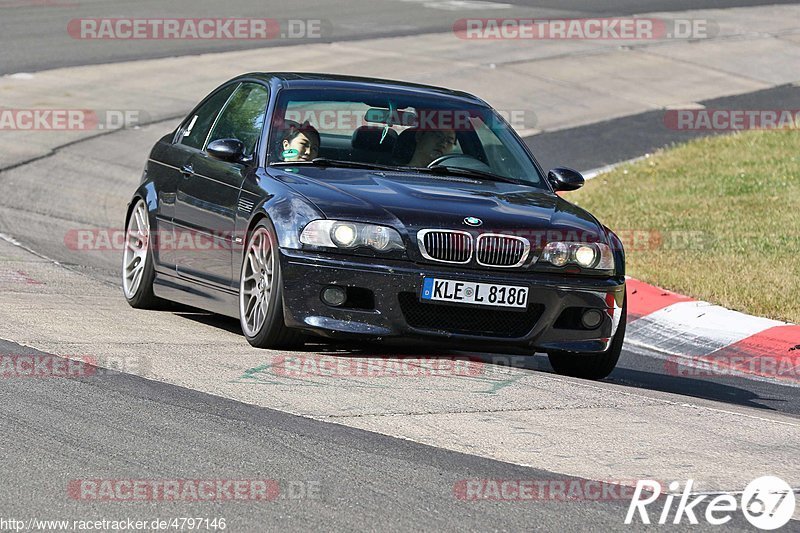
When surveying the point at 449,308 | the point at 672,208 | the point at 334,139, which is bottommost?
the point at 672,208

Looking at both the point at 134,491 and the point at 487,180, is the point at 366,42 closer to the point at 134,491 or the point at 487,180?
the point at 487,180

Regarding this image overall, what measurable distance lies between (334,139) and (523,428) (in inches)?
113

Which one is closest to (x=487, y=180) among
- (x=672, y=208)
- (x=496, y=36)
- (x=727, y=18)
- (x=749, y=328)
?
(x=749, y=328)

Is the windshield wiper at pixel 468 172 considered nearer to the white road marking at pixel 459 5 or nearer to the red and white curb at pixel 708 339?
the red and white curb at pixel 708 339

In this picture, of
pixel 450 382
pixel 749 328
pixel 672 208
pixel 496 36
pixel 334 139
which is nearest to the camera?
pixel 450 382

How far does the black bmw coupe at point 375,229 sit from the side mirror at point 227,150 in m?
0.01

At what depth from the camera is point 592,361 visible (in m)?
8.25

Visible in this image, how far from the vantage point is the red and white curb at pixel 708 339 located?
949cm

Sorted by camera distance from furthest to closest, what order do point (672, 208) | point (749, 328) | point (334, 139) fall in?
point (672, 208) → point (749, 328) → point (334, 139)

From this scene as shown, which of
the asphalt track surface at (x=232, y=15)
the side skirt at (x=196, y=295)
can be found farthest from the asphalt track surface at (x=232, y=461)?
the asphalt track surface at (x=232, y=15)

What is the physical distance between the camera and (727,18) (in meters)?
30.3

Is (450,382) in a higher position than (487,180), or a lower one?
lower

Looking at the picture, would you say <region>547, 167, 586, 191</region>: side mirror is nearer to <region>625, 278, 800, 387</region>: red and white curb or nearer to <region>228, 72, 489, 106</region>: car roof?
<region>228, 72, 489, 106</region>: car roof

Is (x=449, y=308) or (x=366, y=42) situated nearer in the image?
(x=449, y=308)
